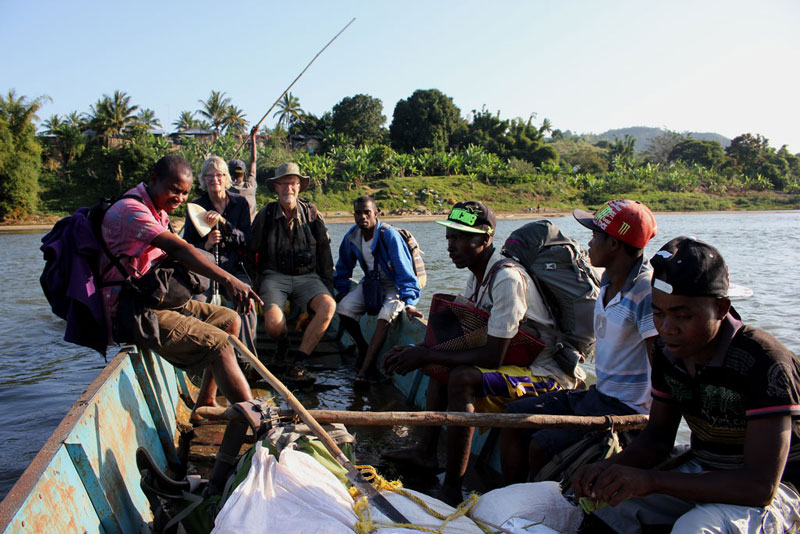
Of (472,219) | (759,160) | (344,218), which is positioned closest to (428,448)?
(472,219)

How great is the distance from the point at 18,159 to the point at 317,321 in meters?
37.1

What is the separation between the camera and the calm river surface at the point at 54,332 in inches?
201

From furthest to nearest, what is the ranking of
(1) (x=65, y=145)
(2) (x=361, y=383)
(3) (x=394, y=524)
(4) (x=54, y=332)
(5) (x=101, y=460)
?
(1) (x=65, y=145) → (4) (x=54, y=332) → (2) (x=361, y=383) → (5) (x=101, y=460) → (3) (x=394, y=524)

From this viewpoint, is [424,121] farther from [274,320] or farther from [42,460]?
[42,460]

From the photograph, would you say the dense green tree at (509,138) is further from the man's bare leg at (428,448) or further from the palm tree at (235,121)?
the man's bare leg at (428,448)

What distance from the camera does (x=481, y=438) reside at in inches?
148

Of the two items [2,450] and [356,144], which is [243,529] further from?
[356,144]

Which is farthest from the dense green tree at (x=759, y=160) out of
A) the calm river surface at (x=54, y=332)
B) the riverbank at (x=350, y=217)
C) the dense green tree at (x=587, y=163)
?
the calm river surface at (x=54, y=332)

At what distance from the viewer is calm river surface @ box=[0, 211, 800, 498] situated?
511cm

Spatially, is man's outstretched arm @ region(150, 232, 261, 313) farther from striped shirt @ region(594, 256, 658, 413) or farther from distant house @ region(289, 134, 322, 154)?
Result: distant house @ region(289, 134, 322, 154)

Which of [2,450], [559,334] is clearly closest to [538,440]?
[559,334]

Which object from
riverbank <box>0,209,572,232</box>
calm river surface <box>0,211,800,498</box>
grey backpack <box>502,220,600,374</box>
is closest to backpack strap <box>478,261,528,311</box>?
grey backpack <box>502,220,600,374</box>

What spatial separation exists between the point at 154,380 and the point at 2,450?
2.09m

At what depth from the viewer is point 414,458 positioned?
11.8ft
